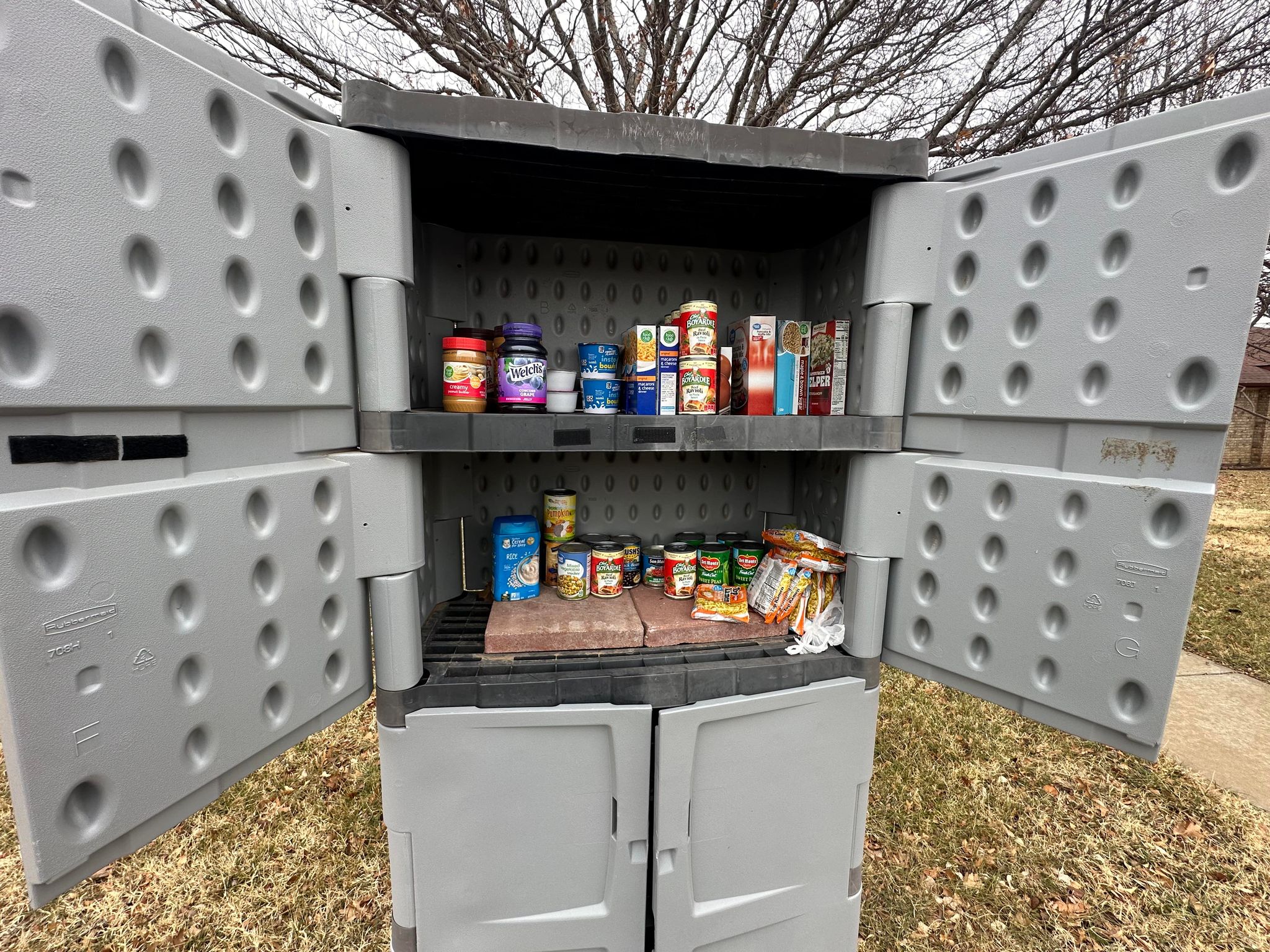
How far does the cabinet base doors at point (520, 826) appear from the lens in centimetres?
90

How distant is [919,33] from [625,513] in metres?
2.85

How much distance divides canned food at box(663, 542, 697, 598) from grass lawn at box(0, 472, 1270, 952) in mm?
485

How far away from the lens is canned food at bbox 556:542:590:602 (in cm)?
113

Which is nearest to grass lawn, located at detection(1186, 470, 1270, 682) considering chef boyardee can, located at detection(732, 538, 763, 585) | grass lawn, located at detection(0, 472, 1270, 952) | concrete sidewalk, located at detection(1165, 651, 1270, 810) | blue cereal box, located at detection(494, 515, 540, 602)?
concrete sidewalk, located at detection(1165, 651, 1270, 810)

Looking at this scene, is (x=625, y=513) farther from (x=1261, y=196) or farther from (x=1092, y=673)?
(x=1261, y=196)

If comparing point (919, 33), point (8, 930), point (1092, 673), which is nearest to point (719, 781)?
point (1092, 673)

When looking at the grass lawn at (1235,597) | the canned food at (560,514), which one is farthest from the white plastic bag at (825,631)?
the grass lawn at (1235,597)

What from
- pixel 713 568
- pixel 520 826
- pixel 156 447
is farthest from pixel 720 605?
pixel 156 447

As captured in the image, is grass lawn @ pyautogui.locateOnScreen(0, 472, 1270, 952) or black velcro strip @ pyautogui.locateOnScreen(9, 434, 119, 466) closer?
black velcro strip @ pyautogui.locateOnScreen(9, 434, 119, 466)

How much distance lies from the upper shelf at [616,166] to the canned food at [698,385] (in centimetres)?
31

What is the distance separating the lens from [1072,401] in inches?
29.9

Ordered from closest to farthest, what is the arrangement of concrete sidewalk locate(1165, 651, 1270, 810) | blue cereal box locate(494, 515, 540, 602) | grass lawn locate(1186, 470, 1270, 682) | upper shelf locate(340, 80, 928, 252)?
upper shelf locate(340, 80, 928, 252) → blue cereal box locate(494, 515, 540, 602) → concrete sidewalk locate(1165, 651, 1270, 810) → grass lawn locate(1186, 470, 1270, 682)

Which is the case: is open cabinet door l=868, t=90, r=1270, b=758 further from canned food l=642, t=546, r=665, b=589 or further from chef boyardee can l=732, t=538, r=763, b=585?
canned food l=642, t=546, r=665, b=589

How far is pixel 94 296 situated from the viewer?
0.50m
